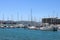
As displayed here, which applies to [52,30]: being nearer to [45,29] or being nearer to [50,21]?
[45,29]

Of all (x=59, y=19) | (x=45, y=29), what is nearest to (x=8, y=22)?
(x=59, y=19)

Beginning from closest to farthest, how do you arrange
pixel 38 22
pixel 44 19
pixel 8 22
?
pixel 38 22, pixel 44 19, pixel 8 22

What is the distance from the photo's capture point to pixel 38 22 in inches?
5969

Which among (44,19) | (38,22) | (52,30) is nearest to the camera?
(52,30)

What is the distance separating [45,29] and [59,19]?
49238 mm

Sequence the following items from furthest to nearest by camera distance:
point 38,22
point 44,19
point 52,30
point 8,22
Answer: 1. point 8,22
2. point 44,19
3. point 38,22
4. point 52,30

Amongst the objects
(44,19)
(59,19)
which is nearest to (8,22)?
(44,19)

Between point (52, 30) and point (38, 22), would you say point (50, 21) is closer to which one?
point (38, 22)

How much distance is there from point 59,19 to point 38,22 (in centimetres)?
1720

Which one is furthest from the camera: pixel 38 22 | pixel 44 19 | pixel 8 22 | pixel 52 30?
pixel 8 22

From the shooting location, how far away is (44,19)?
16175 centimetres

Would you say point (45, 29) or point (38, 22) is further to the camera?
point (38, 22)

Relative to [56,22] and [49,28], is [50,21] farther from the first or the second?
[49,28]

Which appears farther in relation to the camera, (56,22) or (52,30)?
(56,22)
